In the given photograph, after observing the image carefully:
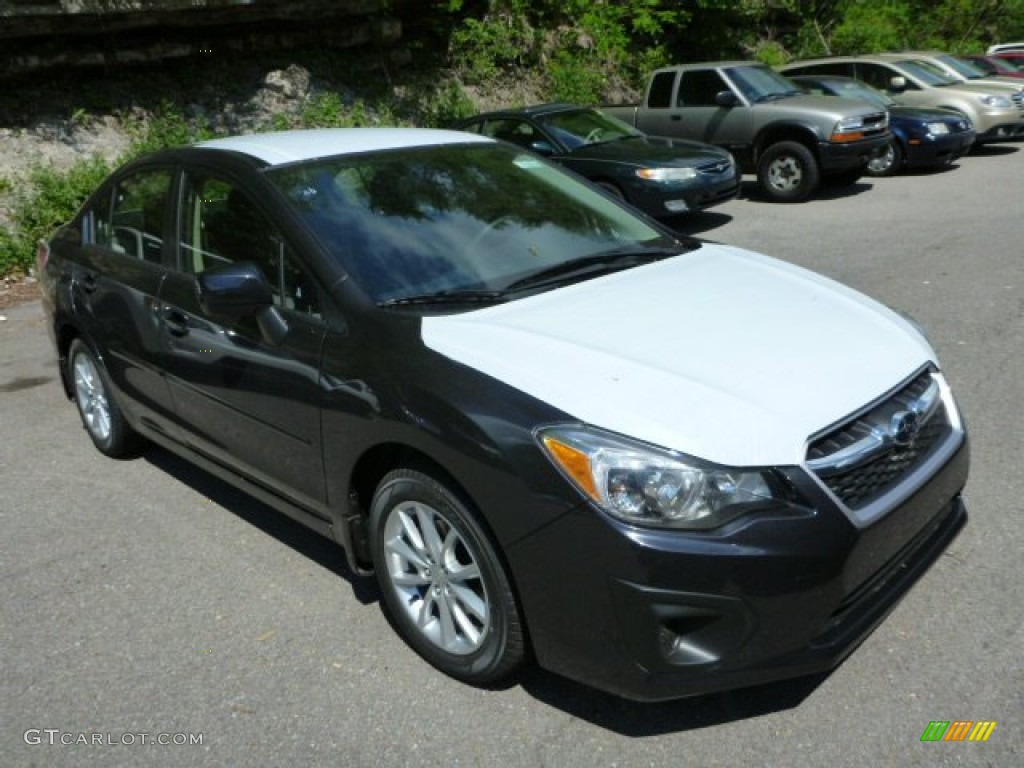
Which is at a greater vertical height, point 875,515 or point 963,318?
point 875,515

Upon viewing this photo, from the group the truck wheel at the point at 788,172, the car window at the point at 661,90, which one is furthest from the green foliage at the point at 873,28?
the truck wheel at the point at 788,172

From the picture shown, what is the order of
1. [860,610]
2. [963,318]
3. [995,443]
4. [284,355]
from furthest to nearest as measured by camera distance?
[963,318] < [995,443] < [284,355] < [860,610]

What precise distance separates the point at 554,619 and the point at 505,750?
1.47 ft

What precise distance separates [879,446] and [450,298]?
1.48 meters

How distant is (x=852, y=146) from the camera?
12.0 m

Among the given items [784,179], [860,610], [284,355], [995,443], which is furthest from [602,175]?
[860,610]

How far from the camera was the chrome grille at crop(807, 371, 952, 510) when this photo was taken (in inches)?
104

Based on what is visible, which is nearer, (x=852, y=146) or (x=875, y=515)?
(x=875, y=515)

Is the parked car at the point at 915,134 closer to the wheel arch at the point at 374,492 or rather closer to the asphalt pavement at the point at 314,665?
the asphalt pavement at the point at 314,665

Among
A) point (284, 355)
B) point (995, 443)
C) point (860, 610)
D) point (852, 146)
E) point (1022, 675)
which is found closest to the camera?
point (860, 610)

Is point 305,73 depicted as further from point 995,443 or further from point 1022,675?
point 1022,675

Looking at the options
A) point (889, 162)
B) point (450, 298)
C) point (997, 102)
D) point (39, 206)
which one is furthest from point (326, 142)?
point (997, 102)

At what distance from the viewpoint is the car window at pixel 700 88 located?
13125 mm

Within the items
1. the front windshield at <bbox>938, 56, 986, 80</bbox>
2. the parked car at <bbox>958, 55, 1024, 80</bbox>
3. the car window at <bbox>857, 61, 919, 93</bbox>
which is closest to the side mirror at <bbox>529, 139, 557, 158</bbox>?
the car window at <bbox>857, 61, 919, 93</bbox>
